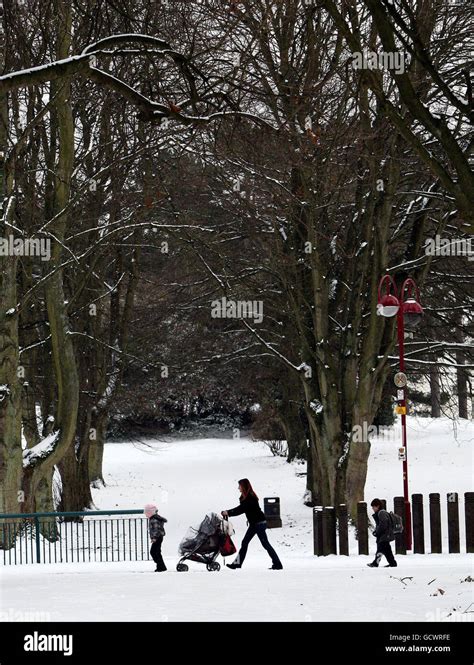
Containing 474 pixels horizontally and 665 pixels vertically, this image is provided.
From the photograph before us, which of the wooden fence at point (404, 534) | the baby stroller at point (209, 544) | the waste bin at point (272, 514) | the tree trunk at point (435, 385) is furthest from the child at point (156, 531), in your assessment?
the tree trunk at point (435, 385)

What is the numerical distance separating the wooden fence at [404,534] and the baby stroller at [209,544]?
2922 mm

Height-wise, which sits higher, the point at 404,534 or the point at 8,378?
the point at 8,378

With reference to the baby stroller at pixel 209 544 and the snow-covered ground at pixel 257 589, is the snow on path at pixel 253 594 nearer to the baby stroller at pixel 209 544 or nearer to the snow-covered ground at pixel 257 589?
the snow-covered ground at pixel 257 589

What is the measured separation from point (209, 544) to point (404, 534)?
444cm

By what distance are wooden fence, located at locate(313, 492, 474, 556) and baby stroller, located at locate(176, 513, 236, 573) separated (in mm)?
2922

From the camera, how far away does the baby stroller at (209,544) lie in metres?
16.9

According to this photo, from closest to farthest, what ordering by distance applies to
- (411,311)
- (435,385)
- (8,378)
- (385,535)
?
(385,535), (411,311), (8,378), (435,385)

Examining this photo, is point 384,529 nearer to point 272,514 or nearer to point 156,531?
point 156,531

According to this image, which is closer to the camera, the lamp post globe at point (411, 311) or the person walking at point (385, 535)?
the person walking at point (385, 535)

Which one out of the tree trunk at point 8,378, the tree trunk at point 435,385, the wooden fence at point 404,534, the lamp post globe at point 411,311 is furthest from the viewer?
the tree trunk at point 435,385

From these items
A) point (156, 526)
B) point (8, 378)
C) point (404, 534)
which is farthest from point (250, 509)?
point (8, 378)

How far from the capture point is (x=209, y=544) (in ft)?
55.5

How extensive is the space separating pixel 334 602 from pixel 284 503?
21.9 meters
